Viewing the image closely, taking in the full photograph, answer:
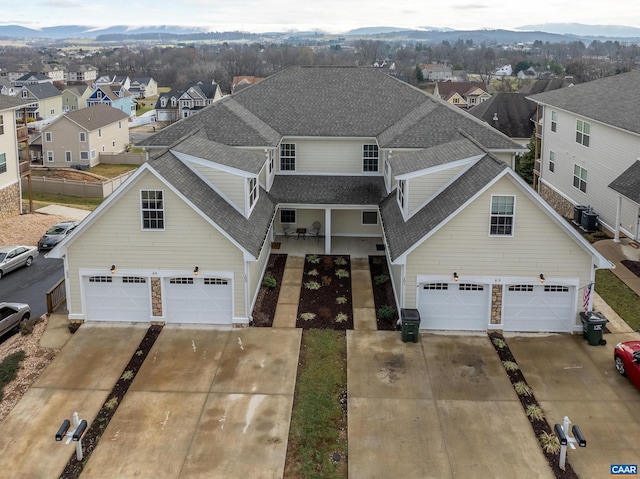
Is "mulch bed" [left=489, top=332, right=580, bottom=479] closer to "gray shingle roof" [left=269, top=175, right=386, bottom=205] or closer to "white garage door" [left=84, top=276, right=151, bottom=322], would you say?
"gray shingle roof" [left=269, top=175, right=386, bottom=205]

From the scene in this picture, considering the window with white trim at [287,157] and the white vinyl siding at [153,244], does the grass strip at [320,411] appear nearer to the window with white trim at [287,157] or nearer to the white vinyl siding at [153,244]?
the white vinyl siding at [153,244]

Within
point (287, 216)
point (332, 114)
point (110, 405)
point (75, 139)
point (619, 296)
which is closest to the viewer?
point (110, 405)

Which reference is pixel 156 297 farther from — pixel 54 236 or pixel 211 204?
pixel 54 236

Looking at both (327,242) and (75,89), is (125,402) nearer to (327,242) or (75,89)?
(327,242)

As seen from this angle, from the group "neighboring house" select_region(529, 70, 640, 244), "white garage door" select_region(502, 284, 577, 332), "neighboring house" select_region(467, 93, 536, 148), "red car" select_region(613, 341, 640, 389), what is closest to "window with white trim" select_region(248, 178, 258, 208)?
"white garage door" select_region(502, 284, 577, 332)

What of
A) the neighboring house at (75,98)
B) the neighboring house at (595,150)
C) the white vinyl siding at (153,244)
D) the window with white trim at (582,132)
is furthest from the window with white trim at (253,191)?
the neighboring house at (75,98)

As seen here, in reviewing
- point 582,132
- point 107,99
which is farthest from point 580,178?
point 107,99

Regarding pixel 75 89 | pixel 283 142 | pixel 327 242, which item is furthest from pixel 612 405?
pixel 75 89
